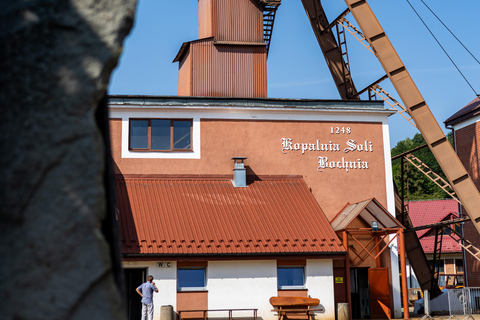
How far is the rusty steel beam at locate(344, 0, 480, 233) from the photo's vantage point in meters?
24.7

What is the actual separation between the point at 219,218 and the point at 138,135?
16.1 ft

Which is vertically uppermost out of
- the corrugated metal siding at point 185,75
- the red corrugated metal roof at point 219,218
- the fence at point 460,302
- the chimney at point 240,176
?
the corrugated metal siding at point 185,75

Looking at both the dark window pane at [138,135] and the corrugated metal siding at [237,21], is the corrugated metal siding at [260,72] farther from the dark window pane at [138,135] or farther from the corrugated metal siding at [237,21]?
the dark window pane at [138,135]

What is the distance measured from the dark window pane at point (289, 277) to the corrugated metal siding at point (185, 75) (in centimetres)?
930

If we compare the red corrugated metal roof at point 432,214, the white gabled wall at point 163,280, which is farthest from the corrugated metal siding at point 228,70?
the red corrugated metal roof at point 432,214

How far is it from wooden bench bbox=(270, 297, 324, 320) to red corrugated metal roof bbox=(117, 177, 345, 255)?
5.04ft

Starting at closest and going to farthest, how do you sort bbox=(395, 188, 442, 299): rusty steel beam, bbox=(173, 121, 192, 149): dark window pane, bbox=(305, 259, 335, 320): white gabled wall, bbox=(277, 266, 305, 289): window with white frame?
bbox=(305, 259, 335, 320): white gabled wall, bbox=(277, 266, 305, 289): window with white frame, bbox=(173, 121, 192, 149): dark window pane, bbox=(395, 188, 442, 299): rusty steel beam

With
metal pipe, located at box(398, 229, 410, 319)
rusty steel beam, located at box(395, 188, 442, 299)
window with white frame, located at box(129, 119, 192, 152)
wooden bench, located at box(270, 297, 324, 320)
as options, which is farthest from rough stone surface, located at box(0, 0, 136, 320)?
rusty steel beam, located at box(395, 188, 442, 299)

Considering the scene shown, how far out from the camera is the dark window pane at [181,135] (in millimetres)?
24578

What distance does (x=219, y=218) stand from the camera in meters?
22.1

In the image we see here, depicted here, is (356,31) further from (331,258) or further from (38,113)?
(38,113)

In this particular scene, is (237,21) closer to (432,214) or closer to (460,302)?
(460,302)

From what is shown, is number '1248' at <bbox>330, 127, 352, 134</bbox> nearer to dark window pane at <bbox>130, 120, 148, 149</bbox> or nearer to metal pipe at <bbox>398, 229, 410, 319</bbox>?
metal pipe at <bbox>398, 229, 410, 319</bbox>

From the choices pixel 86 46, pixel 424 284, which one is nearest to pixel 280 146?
pixel 424 284
